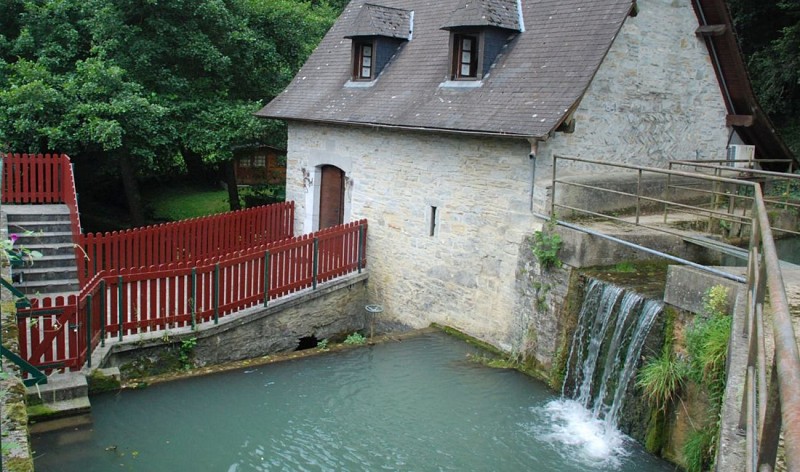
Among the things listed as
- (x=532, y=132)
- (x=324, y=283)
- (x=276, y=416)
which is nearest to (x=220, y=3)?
(x=324, y=283)

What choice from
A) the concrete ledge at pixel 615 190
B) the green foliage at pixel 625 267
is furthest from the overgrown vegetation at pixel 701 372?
the concrete ledge at pixel 615 190

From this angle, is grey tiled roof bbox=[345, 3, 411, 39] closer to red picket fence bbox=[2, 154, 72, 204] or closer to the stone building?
the stone building

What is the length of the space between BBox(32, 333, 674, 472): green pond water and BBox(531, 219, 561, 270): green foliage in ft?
5.66

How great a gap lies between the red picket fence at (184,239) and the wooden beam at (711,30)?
9.18 meters

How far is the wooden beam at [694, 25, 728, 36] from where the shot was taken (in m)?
13.1

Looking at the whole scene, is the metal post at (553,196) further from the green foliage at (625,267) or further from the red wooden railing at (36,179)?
the red wooden railing at (36,179)

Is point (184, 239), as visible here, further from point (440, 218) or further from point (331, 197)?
point (440, 218)

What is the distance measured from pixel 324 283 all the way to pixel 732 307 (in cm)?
756

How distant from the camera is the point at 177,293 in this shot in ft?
36.4

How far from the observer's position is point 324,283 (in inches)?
531

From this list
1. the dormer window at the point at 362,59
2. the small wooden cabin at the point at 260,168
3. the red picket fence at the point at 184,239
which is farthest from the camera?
the small wooden cabin at the point at 260,168

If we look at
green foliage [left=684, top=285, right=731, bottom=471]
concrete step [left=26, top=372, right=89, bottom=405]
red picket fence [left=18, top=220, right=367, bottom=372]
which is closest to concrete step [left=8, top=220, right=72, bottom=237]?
red picket fence [left=18, top=220, right=367, bottom=372]

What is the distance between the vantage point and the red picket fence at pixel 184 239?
496 inches

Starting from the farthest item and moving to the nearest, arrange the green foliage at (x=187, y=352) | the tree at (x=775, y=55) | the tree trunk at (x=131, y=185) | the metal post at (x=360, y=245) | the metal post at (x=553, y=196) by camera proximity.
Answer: the tree trunk at (x=131, y=185), the tree at (x=775, y=55), the metal post at (x=360, y=245), the metal post at (x=553, y=196), the green foliage at (x=187, y=352)
